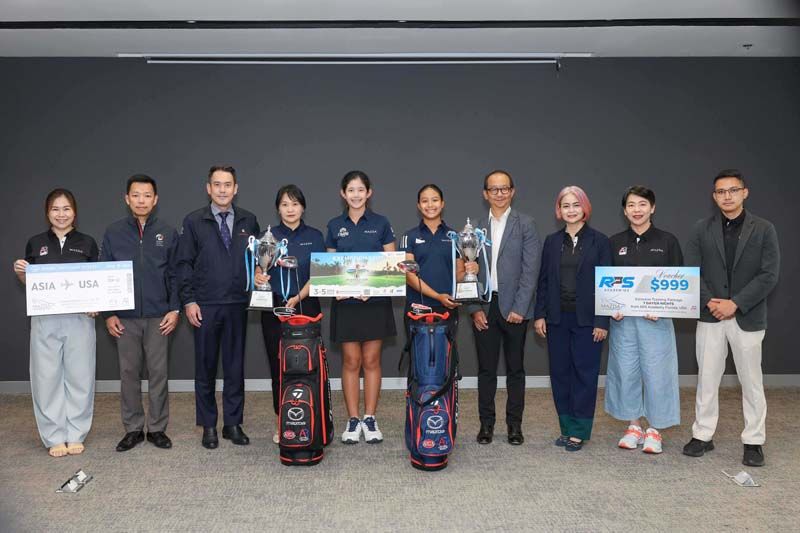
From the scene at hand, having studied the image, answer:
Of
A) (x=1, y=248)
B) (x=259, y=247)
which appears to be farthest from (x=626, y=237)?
(x=1, y=248)

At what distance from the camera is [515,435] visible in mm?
3912

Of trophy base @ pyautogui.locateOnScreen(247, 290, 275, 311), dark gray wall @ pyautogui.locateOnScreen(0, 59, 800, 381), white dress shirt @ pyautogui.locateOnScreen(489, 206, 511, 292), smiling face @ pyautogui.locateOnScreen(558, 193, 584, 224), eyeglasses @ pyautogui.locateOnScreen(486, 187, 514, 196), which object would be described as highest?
dark gray wall @ pyautogui.locateOnScreen(0, 59, 800, 381)

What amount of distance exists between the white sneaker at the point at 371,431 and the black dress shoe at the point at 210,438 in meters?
0.94

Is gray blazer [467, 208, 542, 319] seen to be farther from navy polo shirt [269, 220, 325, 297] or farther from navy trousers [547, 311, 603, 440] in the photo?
navy polo shirt [269, 220, 325, 297]

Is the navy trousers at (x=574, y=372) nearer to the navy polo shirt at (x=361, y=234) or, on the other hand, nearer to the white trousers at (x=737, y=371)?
the white trousers at (x=737, y=371)

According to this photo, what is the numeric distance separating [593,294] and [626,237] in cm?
43

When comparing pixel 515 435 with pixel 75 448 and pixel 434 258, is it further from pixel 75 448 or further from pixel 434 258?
pixel 75 448

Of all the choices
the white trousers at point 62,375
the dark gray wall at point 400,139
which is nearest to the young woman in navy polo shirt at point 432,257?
the dark gray wall at point 400,139

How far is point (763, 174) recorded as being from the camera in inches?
219

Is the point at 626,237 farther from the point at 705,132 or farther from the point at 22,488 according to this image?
the point at 22,488

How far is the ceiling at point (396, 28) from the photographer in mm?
4297

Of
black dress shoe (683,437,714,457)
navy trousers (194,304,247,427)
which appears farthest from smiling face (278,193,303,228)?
black dress shoe (683,437,714,457)

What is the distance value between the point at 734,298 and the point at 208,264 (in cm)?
315

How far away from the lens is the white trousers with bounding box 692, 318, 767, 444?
3578 millimetres
